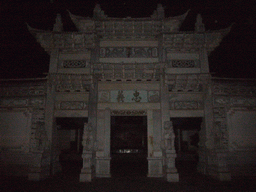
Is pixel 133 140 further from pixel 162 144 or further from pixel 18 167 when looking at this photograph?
pixel 18 167

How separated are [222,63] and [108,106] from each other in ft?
26.9

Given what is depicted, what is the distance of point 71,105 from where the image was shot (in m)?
8.94

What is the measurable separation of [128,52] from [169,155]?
17.0 feet

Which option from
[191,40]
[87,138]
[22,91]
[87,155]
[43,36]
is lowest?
[87,155]

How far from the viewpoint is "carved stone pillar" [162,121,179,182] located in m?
7.34

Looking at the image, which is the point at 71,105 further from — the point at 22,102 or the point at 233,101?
the point at 233,101

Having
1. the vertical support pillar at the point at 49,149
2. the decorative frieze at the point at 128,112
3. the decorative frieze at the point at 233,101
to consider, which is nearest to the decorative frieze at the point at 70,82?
the vertical support pillar at the point at 49,149

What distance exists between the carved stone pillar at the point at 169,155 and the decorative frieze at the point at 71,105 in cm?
390

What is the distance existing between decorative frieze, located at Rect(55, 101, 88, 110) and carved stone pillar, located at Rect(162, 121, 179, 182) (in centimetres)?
390

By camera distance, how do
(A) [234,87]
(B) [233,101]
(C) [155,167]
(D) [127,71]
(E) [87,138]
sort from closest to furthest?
1. (E) [87,138]
2. (C) [155,167]
3. (D) [127,71]
4. (B) [233,101]
5. (A) [234,87]

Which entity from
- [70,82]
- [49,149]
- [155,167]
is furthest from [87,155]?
[70,82]

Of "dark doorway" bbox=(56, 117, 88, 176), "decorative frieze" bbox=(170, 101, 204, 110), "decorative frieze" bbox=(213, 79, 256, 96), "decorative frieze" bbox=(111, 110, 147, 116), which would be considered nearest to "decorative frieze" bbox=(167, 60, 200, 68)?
"decorative frieze" bbox=(213, 79, 256, 96)

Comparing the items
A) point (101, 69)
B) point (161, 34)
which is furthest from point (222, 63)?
point (101, 69)

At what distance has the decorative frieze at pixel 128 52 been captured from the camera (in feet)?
30.6
